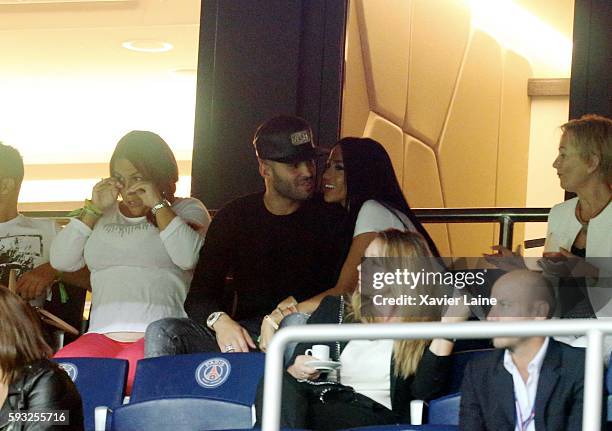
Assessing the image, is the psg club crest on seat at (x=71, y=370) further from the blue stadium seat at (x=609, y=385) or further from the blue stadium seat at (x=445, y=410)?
the blue stadium seat at (x=609, y=385)

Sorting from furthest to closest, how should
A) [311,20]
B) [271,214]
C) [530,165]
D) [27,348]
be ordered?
[311,20]
[530,165]
[271,214]
[27,348]

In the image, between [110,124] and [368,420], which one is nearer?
[368,420]

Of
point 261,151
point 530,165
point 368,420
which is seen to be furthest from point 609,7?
point 368,420

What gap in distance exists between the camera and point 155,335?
4.45 metres

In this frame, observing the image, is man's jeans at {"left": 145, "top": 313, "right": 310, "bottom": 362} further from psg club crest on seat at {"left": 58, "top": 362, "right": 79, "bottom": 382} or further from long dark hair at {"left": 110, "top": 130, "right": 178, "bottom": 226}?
long dark hair at {"left": 110, "top": 130, "right": 178, "bottom": 226}

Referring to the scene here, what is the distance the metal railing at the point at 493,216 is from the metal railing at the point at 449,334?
246 cm

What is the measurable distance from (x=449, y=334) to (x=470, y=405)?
0.89 m

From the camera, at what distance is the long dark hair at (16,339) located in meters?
3.56

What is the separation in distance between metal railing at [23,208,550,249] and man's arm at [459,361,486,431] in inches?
66.4

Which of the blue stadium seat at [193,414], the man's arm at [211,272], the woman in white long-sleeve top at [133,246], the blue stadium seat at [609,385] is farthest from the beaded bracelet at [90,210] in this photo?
the blue stadium seat at [609,385]

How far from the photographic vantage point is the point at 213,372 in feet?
13.4

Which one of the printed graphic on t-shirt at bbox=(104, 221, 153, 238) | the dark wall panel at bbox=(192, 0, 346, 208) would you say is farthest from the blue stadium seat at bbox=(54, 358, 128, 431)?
the dark wall panel at bbox=(192, 0, 346, 208)

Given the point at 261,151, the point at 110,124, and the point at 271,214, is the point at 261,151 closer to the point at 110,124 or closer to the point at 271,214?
the point at 271,214

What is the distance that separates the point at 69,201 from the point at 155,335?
1.93 meters
